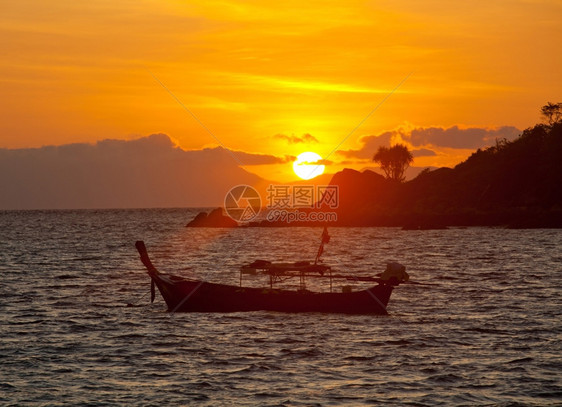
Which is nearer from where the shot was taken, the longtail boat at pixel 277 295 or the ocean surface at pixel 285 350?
the ocean surface at pixel 285 350

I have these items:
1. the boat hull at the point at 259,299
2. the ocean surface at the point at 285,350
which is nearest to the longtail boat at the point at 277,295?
the boat hull at the point at 259,299

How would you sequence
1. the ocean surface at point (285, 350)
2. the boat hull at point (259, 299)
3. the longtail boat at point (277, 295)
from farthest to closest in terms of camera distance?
the boat hull at point (259, 299)
the longtail boat at point (277, 295)
the ocean surface at point (285, 350)

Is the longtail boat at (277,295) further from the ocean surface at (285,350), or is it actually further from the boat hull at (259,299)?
the ocean surface at (285,350)

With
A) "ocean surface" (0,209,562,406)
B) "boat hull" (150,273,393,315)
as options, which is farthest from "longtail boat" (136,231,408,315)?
"ocean surface" (0,209,562,406)

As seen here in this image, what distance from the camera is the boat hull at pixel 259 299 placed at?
35031 millimetres

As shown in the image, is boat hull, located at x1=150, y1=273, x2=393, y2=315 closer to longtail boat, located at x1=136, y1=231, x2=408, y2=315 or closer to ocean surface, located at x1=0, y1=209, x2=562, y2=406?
longtail boat, located at x1=136, y1=231, x2=408, y2=315

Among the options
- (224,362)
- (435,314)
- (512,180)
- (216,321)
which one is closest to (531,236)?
(512,180)

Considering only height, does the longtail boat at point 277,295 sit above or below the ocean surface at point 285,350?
above

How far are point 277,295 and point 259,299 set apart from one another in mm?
965

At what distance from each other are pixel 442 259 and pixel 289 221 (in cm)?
12081

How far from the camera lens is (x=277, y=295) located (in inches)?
1403

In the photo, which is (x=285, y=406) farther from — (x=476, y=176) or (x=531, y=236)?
(x=476, y=176)

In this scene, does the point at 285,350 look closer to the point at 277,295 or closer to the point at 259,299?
the point at 277,295

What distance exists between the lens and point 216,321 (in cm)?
3406
